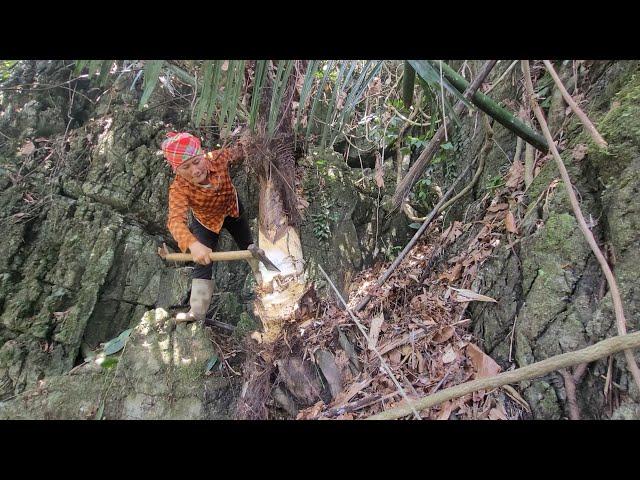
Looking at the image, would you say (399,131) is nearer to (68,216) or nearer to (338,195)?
(338,195)

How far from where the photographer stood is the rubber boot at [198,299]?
3.09m

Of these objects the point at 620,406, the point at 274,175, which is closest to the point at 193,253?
the point at 274,175

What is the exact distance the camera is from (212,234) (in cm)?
306

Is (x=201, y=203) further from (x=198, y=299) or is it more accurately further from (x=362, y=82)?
(x=362, y=82)

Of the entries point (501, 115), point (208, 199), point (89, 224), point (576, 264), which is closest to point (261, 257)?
point (208, 199)

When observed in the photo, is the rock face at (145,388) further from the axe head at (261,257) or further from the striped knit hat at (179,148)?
the striped knit hat at (179,148)

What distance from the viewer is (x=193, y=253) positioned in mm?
2586

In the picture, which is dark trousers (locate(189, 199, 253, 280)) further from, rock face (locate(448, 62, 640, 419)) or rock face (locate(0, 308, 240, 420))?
rock face (locate(448, 62, 640, 419))

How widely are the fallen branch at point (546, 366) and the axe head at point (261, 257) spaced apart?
1409 mm

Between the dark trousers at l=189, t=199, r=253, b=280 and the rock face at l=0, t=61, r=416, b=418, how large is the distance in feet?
1.74

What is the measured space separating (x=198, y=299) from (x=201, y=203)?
836mm

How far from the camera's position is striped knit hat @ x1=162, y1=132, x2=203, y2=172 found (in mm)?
2492

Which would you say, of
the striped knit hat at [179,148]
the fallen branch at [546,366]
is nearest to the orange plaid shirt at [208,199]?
the striped knit hat at [179,148]

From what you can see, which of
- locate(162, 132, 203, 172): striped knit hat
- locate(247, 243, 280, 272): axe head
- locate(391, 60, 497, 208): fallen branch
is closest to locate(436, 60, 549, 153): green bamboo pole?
locate(391, 60, 497, 208): fallen branch
